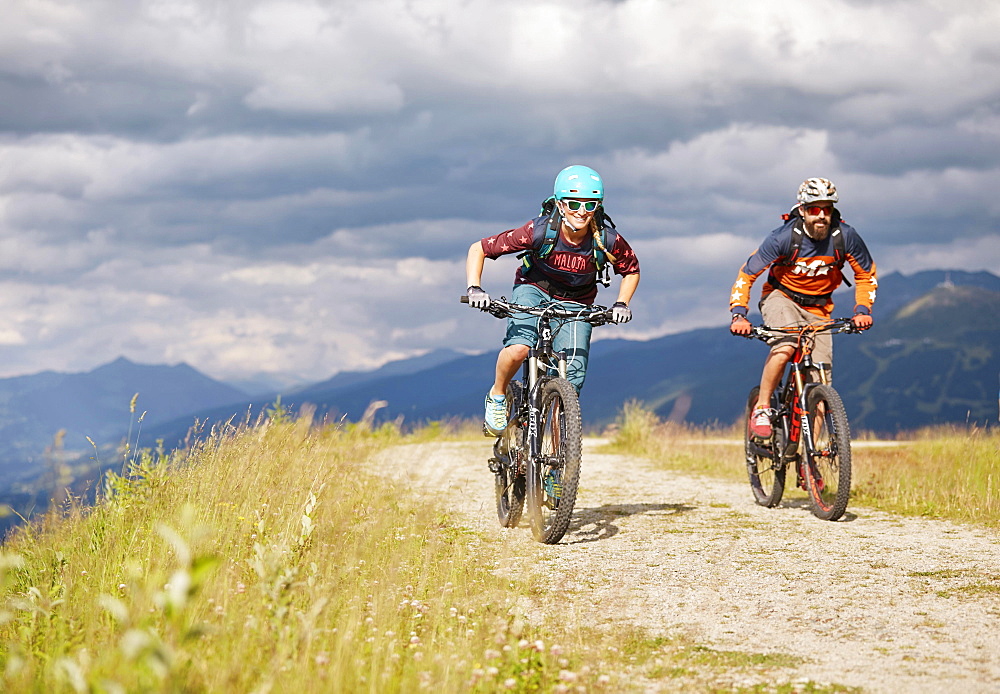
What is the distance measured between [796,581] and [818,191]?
344 cm

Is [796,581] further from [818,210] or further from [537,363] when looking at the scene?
[818,210]

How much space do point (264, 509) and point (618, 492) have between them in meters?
4.37

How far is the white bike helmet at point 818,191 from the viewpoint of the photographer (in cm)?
722

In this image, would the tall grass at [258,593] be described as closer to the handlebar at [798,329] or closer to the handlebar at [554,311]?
the handlebar at [554,311]

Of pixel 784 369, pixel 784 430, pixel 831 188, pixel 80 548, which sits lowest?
pixel 80 548

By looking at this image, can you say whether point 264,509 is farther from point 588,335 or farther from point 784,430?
point 784,430

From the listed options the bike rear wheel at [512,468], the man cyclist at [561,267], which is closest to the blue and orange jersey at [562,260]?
the man cyclist at [561,267]

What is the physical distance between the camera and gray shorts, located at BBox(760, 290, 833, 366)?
7695 millimetres

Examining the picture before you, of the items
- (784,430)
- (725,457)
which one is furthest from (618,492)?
(725,457)

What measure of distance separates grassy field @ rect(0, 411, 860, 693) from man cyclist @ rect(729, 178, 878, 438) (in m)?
3.07

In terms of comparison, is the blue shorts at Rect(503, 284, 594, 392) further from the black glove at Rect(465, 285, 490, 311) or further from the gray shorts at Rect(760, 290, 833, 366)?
the gray shorts at Rect(760, 290, 833, 366)

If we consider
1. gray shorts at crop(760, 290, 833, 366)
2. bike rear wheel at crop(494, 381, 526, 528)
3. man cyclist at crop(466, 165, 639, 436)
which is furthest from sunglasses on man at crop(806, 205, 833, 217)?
bike rear wheel at crop(494, 381, 526, 528)

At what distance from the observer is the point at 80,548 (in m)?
6.27

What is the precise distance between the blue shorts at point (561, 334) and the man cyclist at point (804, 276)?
143 centimetres
